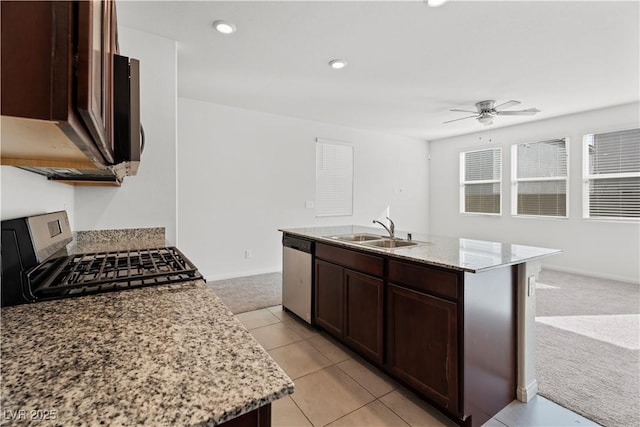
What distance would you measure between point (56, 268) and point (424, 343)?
194 centimetres

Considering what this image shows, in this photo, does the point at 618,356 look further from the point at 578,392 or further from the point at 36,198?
the point at 36,198

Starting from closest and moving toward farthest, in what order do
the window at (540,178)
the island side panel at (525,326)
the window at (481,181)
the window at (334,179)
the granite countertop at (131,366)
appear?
1. the granite countertop at (131,366)
2. the island side panel at (525,326)
3. the window at (540,178)
4. the window at (334,179)
5. the window at (481,181)

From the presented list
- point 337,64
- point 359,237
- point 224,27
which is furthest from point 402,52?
point 359,237

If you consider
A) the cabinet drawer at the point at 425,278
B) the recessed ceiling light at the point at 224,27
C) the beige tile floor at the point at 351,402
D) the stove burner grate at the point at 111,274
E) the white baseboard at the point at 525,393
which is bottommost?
the beige tile floor at the point at 351,402

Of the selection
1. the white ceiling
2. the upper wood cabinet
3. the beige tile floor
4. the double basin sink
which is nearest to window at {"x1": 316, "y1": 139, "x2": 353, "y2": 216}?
the white ceiling

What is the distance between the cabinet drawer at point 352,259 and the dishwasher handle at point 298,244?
0.12 m

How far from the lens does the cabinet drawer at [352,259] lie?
2123mm

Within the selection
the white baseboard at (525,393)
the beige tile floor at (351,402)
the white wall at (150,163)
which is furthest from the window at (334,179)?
the white baseboard at (525,393)

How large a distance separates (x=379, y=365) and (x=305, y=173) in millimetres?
3864

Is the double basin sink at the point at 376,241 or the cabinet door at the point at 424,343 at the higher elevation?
the double basin sink at the point at 376,241

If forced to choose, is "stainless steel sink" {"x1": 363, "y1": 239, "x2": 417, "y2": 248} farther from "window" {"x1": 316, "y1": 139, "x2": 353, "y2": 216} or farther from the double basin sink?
"window" {"x1": 316, "y1": 139, "x2": 353, "y2": 216}

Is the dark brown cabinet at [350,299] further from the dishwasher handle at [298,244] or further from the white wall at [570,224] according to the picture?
the white wall at [570,224]

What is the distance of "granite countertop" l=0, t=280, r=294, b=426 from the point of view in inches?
20.6

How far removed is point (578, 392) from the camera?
2012 millimetres
